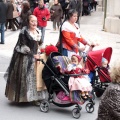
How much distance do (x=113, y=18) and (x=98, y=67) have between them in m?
12.9

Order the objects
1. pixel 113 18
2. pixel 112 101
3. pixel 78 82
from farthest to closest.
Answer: pixel 113 18 → pixel 78 82 → pixel 112 101

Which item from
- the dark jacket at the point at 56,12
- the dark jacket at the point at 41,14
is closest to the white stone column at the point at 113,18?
the dark jacket at the point at 56,12

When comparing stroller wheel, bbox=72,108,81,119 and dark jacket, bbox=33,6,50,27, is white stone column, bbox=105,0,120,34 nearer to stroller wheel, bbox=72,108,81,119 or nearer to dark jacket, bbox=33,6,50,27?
dark jacket, bbox=33,6,50,27

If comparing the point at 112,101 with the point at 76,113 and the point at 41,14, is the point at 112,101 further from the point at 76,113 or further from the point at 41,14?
the point at 41,14

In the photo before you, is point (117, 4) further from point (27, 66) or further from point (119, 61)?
point (119, 61)

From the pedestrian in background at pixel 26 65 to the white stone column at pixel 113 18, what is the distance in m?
12.7

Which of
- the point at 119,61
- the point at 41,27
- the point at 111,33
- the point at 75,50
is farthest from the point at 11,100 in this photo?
the point at 111,33

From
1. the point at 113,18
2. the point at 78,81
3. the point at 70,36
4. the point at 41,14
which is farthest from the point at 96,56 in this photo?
the point at 113,18

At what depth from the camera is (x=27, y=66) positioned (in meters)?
7.13

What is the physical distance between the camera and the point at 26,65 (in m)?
7.14

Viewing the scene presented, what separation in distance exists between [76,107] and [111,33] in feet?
44.2

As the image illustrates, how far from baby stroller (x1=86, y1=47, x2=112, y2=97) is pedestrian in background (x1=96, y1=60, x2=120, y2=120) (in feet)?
11.9

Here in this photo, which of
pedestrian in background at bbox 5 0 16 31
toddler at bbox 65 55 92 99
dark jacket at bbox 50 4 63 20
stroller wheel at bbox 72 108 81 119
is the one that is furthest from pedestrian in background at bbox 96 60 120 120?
dark jacket at bbox 50 4 63 20

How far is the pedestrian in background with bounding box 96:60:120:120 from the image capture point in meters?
3.66
